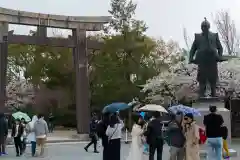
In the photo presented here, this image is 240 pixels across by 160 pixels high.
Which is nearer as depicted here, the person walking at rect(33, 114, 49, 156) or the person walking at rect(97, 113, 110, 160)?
the person walking at rect(97, 113, 110, 160)

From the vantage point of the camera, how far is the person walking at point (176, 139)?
10352 millimetres

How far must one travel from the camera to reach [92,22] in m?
28.5

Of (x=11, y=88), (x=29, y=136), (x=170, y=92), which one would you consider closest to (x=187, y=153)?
(x=29, y=136)

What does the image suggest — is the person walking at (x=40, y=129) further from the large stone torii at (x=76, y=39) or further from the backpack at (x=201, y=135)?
the large stone torii at (x=76, y=39)

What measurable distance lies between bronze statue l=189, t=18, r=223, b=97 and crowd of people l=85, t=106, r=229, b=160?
3.12 metres

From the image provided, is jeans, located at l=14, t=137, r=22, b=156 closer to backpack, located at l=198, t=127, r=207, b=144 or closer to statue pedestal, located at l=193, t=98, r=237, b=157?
statue pedestal, located at l=193, t=98, r=237, b=157

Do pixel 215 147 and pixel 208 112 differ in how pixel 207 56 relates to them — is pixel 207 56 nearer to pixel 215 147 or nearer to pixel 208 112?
pixel 208 112

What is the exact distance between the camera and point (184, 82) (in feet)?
100

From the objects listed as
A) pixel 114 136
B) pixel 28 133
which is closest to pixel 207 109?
pixel 114 136

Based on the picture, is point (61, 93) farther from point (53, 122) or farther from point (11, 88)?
point (11, 88)

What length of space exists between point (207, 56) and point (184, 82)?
16.2 metres

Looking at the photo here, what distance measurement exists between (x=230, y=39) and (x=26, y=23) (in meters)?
27.3

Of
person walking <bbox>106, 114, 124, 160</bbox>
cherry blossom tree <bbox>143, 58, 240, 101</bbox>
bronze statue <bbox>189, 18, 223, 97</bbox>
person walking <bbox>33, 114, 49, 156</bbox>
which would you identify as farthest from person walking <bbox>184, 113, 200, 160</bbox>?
cherry blossom tree <bbox>143, 58, 240, 101</bbox>

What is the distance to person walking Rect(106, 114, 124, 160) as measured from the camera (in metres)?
11.0
